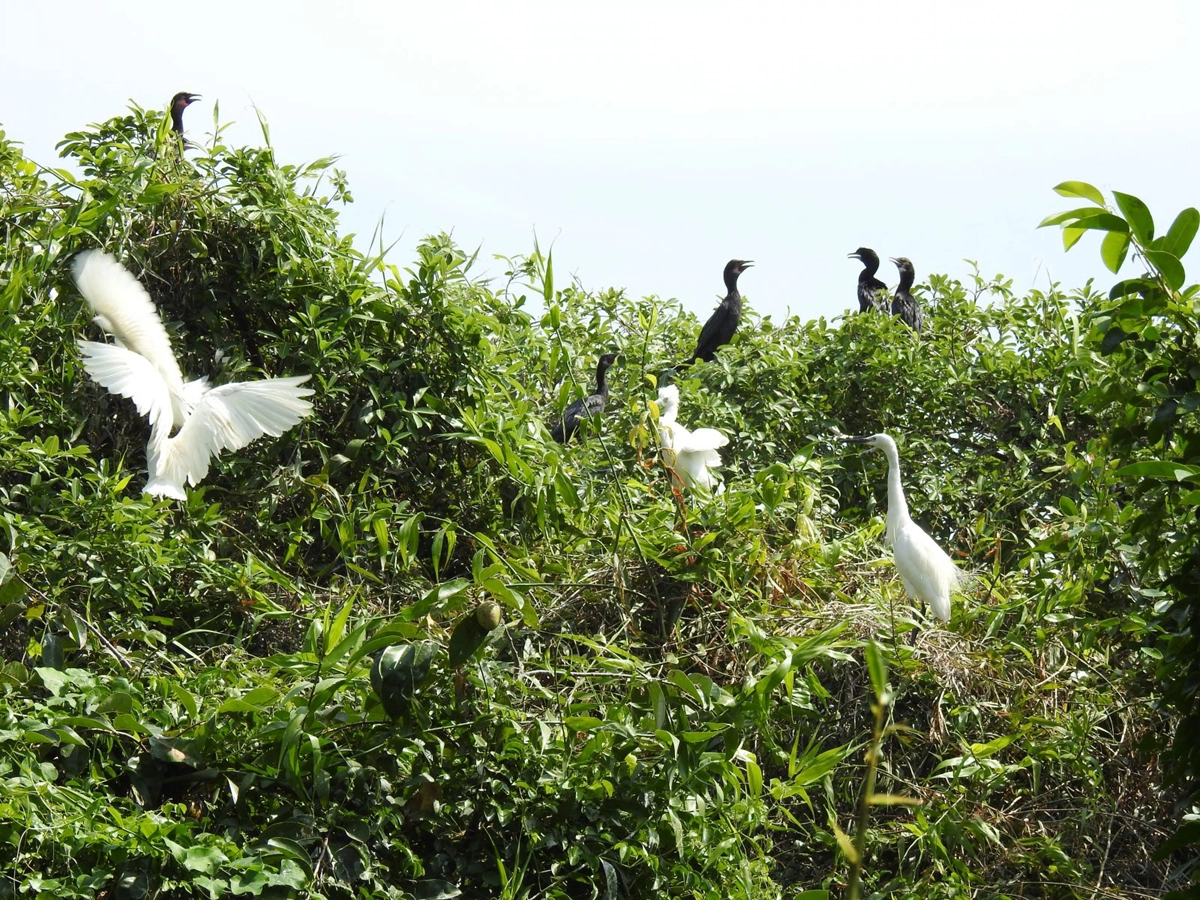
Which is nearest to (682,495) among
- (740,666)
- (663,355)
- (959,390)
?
(740,666)

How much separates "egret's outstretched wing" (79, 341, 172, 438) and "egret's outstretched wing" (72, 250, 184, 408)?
0.15 meters

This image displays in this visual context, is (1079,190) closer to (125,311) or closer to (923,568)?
(923,568)

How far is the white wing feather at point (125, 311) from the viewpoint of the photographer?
152 inches

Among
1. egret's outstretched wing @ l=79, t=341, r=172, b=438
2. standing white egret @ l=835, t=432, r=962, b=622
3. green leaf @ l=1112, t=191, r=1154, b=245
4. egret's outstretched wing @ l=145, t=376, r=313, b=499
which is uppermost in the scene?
egret's outstretched wing @ l=79, t=341, r=172, b=438

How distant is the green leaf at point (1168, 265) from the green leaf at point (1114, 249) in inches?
1.6

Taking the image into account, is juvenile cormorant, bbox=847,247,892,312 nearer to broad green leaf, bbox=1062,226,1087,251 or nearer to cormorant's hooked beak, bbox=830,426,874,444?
cormorant's hooked beak, bbox=830,426,874,444

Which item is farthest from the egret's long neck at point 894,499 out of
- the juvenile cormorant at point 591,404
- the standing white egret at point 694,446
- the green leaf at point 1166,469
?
the green leaf at point 1166,469

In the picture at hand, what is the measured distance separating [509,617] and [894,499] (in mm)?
2224

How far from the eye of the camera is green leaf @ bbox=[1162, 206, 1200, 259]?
2135 millimetres

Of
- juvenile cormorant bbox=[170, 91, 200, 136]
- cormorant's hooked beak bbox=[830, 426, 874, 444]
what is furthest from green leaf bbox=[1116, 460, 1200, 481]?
juvenile cormorant bbox=[170, 91, 200, 136]

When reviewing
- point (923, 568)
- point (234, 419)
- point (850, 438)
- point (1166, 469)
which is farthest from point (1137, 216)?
point (850, 438)

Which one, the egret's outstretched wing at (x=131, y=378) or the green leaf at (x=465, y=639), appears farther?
the egret's outstretched wing at (x=131, y=378)

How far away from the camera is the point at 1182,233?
216 cm

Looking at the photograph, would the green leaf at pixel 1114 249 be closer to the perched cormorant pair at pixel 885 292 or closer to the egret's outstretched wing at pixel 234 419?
the egret's outstretched wing at pixel 234 419
